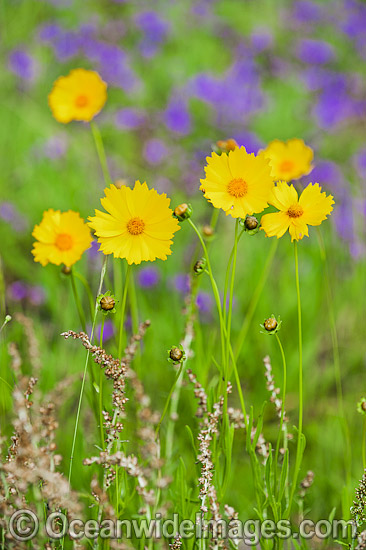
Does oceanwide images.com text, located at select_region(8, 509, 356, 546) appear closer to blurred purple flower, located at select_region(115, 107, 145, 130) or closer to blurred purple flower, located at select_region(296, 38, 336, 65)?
blurred purple flower, located at select_region(115, 107, 145, 130)

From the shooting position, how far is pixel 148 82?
3051 mm

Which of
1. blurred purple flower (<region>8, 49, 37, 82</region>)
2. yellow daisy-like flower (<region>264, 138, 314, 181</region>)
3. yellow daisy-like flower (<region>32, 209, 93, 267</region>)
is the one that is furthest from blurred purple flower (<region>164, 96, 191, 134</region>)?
yellow daisy-like flower (<region>32, 209, 93, 267</region>)

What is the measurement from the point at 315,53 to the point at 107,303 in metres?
3.02

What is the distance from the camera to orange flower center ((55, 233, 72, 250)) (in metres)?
0.84

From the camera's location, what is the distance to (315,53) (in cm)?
326

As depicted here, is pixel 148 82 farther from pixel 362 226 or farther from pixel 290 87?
pixel 362 226

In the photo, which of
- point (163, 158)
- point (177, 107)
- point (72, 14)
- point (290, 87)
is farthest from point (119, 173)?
point (72, 14)

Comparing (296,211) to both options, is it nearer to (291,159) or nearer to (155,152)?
(291,159)

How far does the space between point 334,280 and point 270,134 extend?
1212 millimetres

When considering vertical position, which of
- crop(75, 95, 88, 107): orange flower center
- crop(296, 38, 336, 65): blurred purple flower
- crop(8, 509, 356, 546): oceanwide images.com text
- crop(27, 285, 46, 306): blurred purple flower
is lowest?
crop(8, 509, 356, 546): oceanwide images.com text

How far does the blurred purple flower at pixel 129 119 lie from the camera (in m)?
2.50

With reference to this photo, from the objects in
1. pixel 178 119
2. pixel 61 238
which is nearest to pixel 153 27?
pixel 178 119

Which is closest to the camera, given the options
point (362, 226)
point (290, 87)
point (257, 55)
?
point (362, 226)

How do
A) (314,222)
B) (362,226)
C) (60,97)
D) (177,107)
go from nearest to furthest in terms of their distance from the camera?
1. (314,222)
2. (60,97)
3. (362,226)
4. (177,107)
